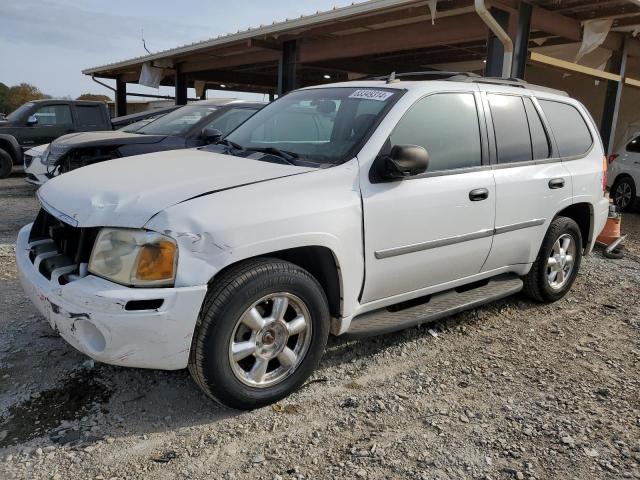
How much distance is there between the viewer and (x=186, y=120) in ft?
26.2

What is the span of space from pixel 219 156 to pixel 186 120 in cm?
468

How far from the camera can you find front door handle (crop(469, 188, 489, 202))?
12.2 feet

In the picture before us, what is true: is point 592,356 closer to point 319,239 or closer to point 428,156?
point 428,156

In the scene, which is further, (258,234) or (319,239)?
(319,239)

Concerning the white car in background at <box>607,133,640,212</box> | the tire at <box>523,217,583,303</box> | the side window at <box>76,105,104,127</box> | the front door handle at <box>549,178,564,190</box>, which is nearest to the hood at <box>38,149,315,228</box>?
the front door handle at <box>549,178,564,190</box>

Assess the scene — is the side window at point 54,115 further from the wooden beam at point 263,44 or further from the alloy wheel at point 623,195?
the alloy wheel at point 623,195

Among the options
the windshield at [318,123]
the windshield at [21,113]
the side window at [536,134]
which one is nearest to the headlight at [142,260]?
the windshield at [318,123]

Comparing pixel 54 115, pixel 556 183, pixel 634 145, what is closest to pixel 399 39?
pixel 634 145

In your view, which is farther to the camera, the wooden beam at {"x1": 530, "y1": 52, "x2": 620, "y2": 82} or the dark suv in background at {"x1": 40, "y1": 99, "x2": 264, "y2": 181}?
the wooden beam at {"x1": 530, "y1": 52, "x2": 620, "y2": 82}

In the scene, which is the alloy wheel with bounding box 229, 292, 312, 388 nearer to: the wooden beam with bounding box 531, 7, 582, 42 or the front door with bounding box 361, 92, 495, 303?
the front door with bounding box 361, 92, 495, 303

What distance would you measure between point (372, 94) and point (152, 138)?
15.0ft

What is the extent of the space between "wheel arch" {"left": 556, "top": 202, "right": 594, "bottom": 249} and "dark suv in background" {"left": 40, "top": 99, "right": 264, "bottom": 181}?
4.10 m

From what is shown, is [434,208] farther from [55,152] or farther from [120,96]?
[120,96]

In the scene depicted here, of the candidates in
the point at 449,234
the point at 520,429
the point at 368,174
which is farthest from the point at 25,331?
the point at 520,429
